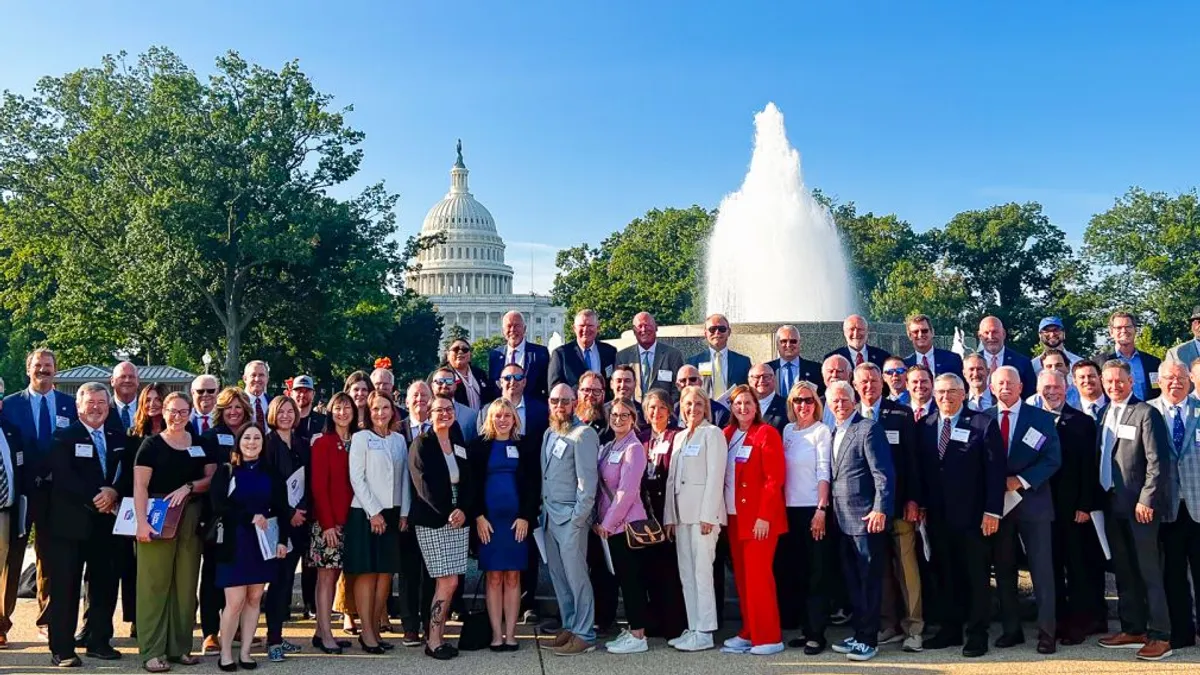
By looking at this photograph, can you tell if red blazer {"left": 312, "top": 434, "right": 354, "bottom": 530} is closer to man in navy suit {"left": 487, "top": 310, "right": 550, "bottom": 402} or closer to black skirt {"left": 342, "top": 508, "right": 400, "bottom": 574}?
black skirt {"left": 342, "top": 508, "right": 400, "bottom": 574}

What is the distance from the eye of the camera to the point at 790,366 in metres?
9.16

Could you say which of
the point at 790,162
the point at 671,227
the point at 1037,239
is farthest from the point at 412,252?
the point at 1037,239

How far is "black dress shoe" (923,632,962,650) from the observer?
710cm

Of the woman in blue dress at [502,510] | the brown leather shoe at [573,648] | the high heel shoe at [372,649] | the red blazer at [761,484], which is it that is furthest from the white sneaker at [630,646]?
the high heel shoe at [372,649]

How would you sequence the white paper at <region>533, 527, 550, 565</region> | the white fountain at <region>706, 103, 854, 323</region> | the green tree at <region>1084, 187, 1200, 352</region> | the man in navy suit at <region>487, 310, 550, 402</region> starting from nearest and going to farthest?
the white paper at <region>533, 527, 550, 565</region> < the man in navy suit at <region>487, 310, 550, 402</region> < the white fountain at <region>706, 103, 854, 323</region> < the green tree at <region>1084, 187, 1200, 352</region>

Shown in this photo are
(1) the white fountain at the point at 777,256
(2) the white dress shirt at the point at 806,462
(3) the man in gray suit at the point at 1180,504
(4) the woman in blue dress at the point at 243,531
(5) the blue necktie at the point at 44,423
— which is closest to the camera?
(4) the woman in blue dress at the point at 243,531

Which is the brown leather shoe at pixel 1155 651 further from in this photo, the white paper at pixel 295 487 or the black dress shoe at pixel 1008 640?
the white paper at pixel 295 487

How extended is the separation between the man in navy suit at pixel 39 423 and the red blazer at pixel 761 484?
16.4 feet

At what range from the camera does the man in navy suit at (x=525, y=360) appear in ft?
31.4

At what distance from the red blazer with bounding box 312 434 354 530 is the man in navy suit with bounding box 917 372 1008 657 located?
4.05 metres

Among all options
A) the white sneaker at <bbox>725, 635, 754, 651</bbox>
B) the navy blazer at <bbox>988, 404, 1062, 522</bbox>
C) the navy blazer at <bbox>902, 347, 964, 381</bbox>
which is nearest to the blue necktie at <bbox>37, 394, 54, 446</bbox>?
the white sneaker at <bbox>725, 635, 754, 651</bbox>

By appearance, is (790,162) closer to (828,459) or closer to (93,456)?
(828,459)

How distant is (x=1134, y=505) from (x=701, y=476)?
2929 millimetres

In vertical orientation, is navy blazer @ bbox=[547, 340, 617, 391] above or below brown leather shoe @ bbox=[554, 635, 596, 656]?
above
